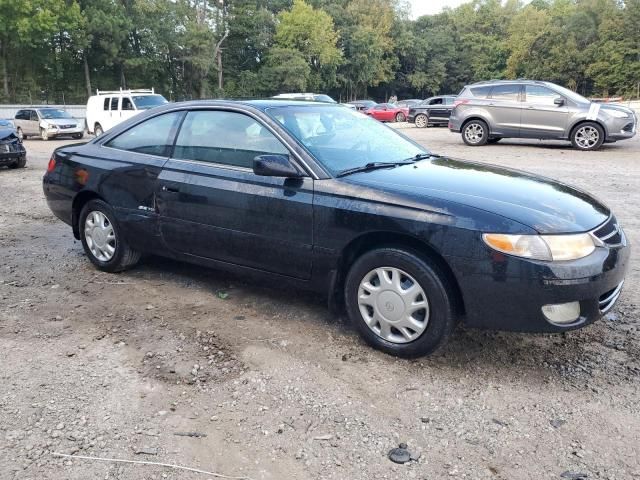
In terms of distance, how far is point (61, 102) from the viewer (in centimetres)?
4300

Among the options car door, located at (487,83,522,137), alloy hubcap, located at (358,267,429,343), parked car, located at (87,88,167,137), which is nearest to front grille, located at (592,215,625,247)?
alloy hubcap, located at (358,267,429,343)

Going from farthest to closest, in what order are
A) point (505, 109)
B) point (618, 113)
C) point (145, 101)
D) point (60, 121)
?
point (60, 121) < point (145, 101) < point (505, 109) < point (618, 113)

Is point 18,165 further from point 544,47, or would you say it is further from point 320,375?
point 544,47

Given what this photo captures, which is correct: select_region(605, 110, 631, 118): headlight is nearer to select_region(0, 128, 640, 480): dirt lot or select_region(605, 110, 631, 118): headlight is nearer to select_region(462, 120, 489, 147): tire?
select_region(462, 120, 489, 147): tire

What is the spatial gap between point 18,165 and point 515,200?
1296 centimetres

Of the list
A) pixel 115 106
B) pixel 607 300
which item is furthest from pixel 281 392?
pixel 115 106

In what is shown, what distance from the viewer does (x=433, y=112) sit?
1053 inches

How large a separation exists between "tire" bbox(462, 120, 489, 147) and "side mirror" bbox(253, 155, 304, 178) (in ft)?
42.0

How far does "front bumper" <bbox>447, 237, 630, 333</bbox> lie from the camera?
2980 millimetres

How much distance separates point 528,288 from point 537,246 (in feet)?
0.76

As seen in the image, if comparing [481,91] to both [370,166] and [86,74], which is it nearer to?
[370,166]

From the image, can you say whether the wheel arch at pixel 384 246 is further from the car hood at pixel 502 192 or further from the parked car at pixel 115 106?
the parked car at pixel 115 106

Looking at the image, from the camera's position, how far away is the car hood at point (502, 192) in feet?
10.4

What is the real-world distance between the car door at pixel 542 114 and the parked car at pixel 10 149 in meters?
12.3
